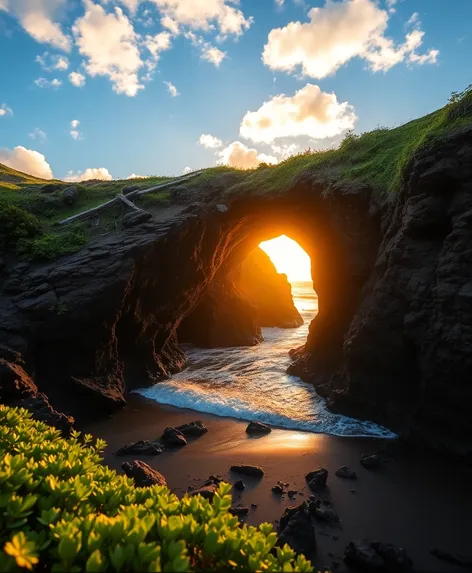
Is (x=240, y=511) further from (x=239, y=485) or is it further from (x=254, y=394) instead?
(x=254, y=394)

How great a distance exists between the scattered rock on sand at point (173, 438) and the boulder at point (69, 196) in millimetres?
13676

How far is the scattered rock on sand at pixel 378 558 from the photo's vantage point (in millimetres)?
5262

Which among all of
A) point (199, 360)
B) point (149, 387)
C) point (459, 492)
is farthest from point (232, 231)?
point (459, 492)

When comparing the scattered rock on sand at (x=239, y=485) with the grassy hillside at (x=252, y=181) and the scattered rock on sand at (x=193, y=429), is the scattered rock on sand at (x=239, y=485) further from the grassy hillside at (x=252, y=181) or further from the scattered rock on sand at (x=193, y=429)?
the grassy hillside at (x=252, y=181)

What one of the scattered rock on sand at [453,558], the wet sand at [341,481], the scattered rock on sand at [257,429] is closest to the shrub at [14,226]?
the wet sand at [341,481]

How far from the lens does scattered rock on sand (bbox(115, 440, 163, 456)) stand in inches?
364

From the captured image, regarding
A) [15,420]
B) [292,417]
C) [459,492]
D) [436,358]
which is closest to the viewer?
[15,420]

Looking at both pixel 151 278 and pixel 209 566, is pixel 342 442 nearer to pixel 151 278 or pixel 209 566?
pixel 209 566

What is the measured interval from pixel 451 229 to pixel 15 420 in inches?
410

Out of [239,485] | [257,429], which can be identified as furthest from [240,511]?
[257,429]

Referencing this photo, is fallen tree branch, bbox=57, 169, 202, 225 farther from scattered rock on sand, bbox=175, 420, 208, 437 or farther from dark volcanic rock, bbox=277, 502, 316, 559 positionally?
dark volcanic rock, bbox=277, 502, 316, 559

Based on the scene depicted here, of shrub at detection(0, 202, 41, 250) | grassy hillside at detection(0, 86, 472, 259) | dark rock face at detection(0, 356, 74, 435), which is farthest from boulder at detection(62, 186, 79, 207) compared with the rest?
dark rock face at detection(0, 356, 74, 435)

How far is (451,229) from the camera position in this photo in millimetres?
9422

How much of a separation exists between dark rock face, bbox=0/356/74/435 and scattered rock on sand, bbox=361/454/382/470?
7.55m
